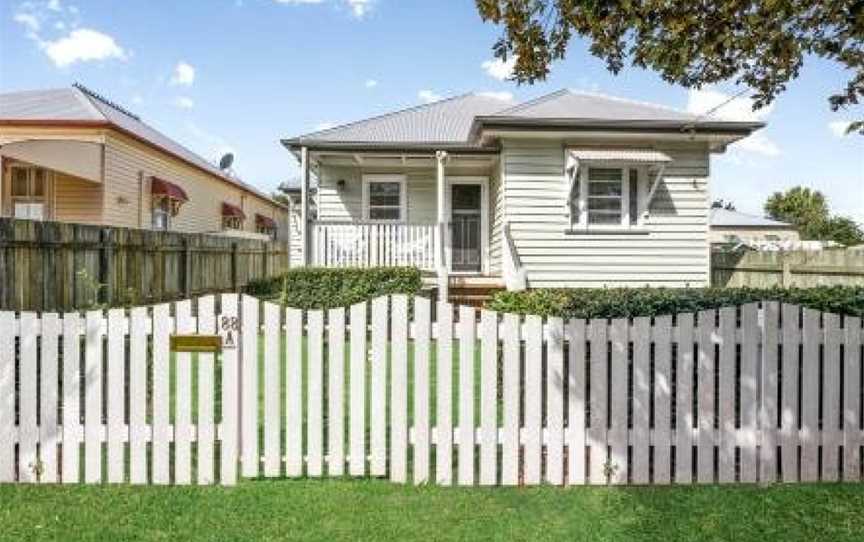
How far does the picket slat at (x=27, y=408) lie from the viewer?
4.54 m

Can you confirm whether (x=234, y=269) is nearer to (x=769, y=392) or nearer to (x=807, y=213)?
(x=769, y=392)

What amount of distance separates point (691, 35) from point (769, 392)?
8.11 feet

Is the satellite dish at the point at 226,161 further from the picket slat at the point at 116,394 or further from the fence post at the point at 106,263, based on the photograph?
the picket slat at the point at 116,394

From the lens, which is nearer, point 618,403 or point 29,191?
point 618,403

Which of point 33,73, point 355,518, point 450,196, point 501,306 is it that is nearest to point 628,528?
point 355,518

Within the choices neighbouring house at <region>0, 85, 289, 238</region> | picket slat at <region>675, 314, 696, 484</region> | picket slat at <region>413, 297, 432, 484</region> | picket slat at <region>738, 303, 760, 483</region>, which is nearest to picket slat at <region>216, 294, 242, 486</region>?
picket slat at <region>413, 297, 432, 484</region>

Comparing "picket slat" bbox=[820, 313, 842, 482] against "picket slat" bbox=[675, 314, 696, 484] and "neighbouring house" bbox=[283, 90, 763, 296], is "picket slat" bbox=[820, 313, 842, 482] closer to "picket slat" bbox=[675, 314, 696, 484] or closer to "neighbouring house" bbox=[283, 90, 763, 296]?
"picket slat" bbox=[675, 314, 696, 484]

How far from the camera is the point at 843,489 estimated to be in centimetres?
456

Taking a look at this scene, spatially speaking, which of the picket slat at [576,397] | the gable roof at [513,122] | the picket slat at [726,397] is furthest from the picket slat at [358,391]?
the gable roof at [513,122]

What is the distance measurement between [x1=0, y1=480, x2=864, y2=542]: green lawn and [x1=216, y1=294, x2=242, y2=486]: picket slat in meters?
0.16

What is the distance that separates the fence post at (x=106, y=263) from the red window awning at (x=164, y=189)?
30.2 feet

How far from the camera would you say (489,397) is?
4645mm

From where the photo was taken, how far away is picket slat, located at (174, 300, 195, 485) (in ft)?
15.0

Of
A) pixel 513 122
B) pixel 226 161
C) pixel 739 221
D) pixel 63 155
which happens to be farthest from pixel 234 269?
pixel 739 221
